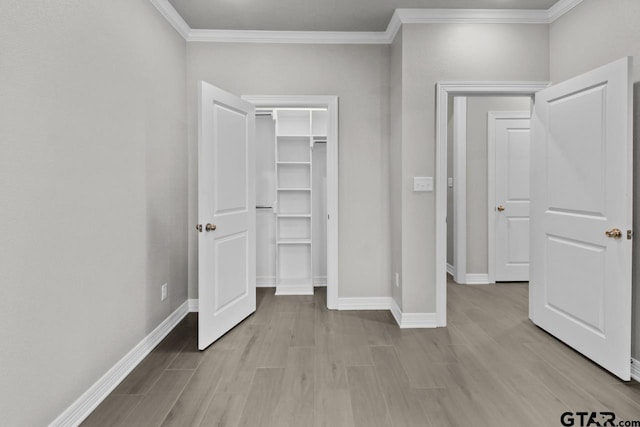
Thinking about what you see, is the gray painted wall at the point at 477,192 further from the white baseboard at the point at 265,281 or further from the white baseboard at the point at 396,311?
the white baseboard at the point at 265,281

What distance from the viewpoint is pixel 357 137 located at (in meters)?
3.52

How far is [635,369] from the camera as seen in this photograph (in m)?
2.21

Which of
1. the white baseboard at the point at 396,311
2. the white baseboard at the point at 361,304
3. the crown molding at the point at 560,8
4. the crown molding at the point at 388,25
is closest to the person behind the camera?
the crown molding at the point at 560,8

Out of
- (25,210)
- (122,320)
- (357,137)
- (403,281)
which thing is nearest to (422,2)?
(357,137)

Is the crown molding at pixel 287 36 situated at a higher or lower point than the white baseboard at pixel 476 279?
higher

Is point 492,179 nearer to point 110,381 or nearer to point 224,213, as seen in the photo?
point 224,213

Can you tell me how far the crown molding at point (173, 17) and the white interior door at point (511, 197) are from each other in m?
3.68

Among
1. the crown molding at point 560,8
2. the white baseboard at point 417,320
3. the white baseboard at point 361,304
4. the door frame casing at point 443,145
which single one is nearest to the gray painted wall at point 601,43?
the crown molding at point 560,8

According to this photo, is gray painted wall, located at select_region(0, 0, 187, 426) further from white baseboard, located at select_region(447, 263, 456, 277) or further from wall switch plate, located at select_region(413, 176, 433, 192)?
white baseboard, located at select_region(447, 263, 456, 277)

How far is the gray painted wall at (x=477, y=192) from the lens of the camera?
177 inches

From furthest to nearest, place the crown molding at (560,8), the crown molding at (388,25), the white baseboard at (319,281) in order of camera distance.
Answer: the white baseboard at (319,281) → the crown molding at (388,25) → the crown molding at (560,8)

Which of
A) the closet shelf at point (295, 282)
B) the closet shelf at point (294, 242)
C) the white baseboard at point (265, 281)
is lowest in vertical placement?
the white baseboard at point (265, 281)

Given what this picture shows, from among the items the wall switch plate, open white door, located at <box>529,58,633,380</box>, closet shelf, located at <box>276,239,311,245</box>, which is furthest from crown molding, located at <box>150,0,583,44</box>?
closet shelf, located at <box>276,239,311,245</box>

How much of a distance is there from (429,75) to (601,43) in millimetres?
1188
